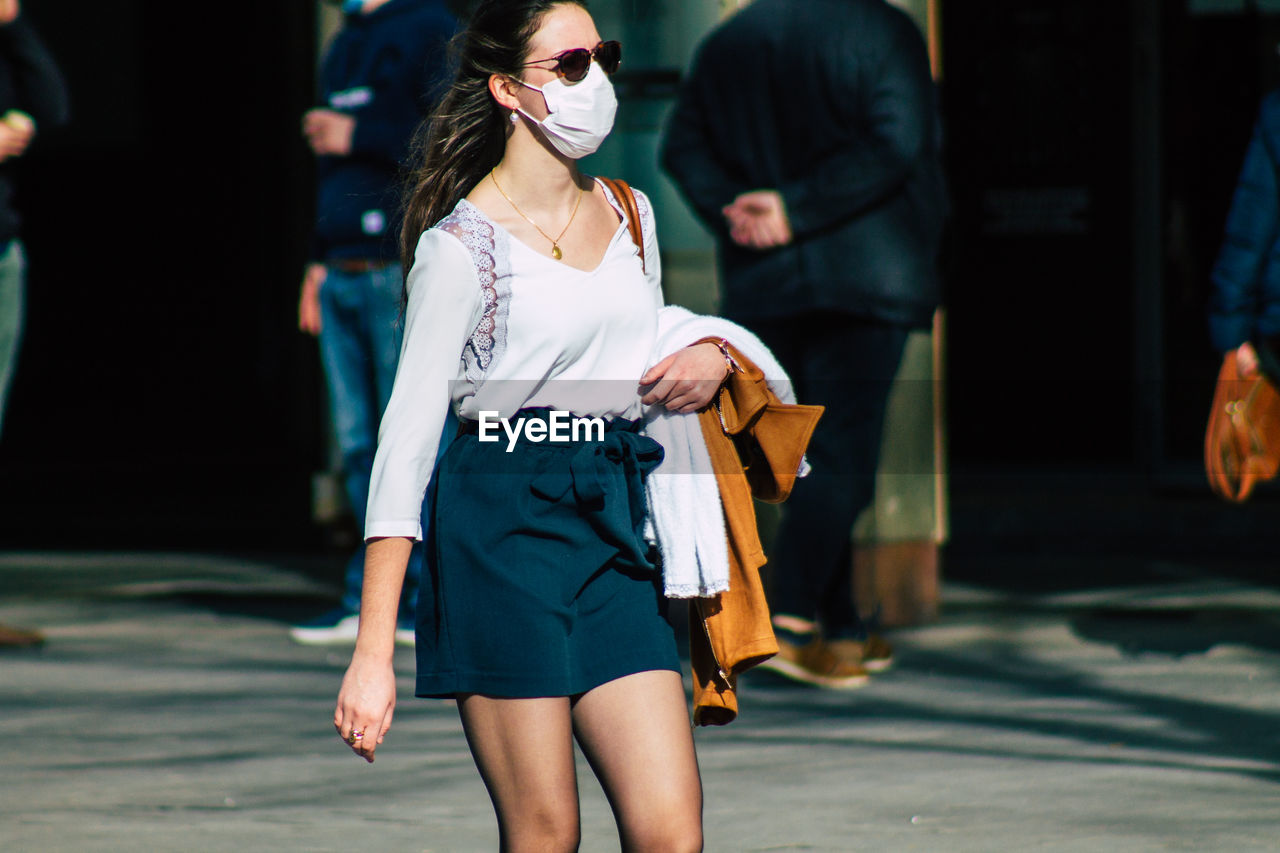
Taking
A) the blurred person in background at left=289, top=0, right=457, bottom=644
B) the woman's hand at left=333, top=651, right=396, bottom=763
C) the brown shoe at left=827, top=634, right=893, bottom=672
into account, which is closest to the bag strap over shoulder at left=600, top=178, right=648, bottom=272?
the woman's hand at left=333, top=651, right=396, bottom=763

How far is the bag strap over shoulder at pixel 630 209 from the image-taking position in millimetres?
3320

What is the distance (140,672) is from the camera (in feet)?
21.9

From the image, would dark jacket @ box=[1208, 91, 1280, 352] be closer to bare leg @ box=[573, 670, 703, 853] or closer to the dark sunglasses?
the dark sunglasses

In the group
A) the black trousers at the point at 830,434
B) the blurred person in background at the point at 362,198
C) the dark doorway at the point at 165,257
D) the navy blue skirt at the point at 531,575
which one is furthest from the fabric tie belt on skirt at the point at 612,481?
the dark doorway at the point at 165,257

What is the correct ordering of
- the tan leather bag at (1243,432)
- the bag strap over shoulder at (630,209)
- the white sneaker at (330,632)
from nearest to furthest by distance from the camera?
1. the bag strap over shoulder at (630,209)
2. the tan leather bag at (1243,432)
3. the white sneaker at (330,632)

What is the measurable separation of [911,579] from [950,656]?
677 millimetres

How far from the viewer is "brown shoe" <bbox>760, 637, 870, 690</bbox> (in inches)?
242

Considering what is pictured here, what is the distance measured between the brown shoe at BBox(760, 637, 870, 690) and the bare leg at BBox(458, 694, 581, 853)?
314 cm

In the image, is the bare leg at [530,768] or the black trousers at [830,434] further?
the black trousers at [830,434]

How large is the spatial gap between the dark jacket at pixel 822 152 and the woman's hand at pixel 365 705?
3361 millimetres

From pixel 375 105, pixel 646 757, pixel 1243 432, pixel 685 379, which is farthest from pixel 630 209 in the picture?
pixel 1243 432

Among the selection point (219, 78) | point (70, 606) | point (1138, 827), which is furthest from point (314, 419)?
point (1138, 827)

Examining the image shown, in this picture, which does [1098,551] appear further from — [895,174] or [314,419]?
[314,419]
